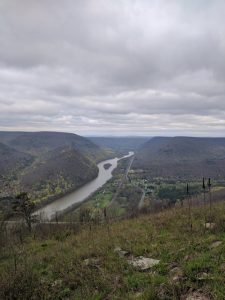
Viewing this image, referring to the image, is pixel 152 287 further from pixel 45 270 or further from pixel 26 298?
pixel 45 270

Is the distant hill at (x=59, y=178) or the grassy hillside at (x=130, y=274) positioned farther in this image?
the distant hill at (x=59, y=178)

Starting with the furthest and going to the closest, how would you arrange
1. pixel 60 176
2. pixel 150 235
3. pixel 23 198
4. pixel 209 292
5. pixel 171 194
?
pixel 60 176 → pixel 171 194 → pixel 23 198 → pixel 150 235 → pixel 209 292

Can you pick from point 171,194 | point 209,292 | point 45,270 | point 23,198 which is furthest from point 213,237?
point 171,194

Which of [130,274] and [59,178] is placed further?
[59,178]

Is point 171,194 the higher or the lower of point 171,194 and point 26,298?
the lower

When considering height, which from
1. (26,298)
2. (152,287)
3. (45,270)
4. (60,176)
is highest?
(152,287)

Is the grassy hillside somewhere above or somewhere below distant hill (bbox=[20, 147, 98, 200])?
above

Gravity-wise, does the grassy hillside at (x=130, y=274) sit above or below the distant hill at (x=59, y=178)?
above

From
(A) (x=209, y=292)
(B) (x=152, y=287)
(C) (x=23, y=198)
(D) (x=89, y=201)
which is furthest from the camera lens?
(D) (x=89, y=201)

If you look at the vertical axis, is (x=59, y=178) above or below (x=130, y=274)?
below

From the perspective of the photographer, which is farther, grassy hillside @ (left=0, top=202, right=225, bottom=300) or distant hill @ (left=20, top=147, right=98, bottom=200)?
distant hill @ (left=20, top=147, right=98, bottom=200)

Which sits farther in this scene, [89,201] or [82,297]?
[89,201]
